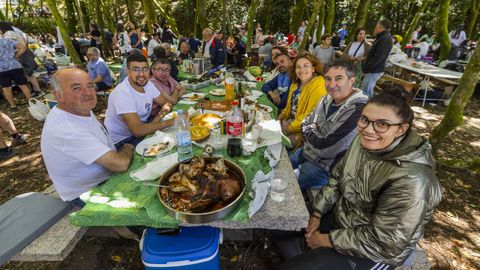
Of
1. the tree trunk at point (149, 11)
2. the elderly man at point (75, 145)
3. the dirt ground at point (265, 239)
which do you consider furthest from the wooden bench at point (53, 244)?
the tree trunk at point (149, 11)

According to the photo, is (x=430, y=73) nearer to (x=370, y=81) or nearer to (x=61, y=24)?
(x=370, y=81)

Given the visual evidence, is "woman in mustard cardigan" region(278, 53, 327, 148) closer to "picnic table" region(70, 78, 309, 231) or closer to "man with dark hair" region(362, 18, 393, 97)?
"picnic table" region(70, 78, 309, 231)

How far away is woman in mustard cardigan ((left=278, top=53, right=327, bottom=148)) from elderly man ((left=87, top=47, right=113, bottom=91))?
17.9 ft

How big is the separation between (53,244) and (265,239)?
208 cm

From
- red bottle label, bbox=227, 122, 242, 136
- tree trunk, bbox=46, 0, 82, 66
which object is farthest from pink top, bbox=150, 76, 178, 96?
tree trunk, bbox=46, 0, 82, 66

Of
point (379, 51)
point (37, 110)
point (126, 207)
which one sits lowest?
point (37, 110)

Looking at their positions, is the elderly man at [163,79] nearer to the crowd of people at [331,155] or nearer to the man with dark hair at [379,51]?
the crowd of people at [331,155]

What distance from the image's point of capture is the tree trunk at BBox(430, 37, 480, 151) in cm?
376

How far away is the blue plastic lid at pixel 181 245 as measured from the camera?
5.82 feet

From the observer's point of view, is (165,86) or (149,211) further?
(165,86)

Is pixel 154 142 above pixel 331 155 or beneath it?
above

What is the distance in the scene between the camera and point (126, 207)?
5.71ft

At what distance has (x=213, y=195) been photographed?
1.72 meters

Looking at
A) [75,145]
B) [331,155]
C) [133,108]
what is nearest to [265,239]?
[331,155]
